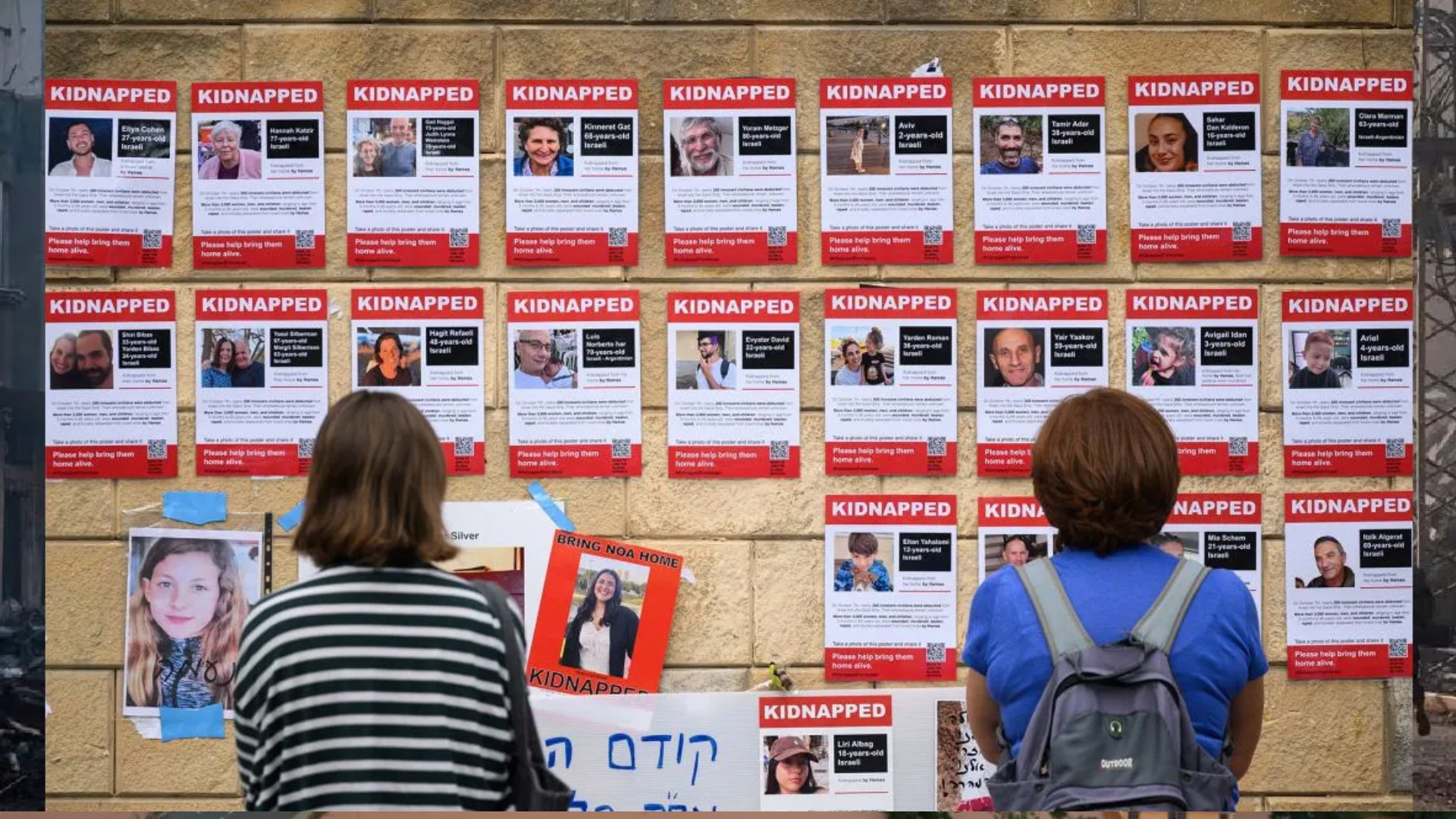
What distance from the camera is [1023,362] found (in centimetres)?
439

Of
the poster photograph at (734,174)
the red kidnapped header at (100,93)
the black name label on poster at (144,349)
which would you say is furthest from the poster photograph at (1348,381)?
the red kidnapped header at (100,93)

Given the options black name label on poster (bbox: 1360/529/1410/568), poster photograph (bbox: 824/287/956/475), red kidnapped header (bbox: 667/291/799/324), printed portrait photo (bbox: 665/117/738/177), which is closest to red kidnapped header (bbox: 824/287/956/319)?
poster photograph (bbox: 824/287/956/475)

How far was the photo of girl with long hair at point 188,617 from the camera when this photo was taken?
4.37m

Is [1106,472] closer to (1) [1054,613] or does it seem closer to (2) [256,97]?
(1) [1054,613]

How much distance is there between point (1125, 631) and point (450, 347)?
2504 mm

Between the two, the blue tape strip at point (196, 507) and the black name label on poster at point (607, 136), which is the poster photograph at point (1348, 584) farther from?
the blue tape strip at point (196, 507)

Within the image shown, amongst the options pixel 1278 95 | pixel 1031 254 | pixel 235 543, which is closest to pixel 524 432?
pixel 235 543

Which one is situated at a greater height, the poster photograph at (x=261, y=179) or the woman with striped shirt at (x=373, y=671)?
the poster photograph at (x=261, y=179)

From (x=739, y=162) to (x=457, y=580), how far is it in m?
2.27

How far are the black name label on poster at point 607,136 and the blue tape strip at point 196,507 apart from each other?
1.61 meters

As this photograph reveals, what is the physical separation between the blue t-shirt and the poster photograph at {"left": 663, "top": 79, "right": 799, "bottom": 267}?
1.94 meters

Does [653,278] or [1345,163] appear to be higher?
[1345,163]

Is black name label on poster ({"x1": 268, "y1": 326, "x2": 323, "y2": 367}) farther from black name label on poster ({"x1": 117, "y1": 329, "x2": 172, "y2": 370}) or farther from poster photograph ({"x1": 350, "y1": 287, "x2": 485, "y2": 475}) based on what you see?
black name label on poster ({"x1": 117, "y1": 329, "x2": 172, "y2": 370})

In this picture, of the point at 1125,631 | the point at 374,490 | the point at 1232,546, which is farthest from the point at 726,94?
the point at 1125,631
